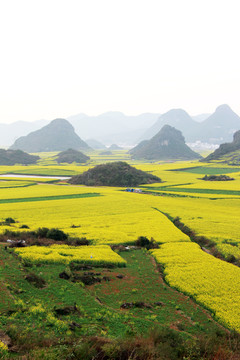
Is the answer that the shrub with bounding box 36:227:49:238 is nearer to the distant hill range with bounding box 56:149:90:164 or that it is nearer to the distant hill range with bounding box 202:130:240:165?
the distant hill range with bounding box 202:130:240:165

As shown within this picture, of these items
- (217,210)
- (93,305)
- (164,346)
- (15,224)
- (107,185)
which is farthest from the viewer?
(107,185)

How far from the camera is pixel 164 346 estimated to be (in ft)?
36.7

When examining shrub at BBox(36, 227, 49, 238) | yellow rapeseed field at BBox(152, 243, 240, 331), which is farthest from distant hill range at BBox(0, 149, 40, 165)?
yellow rapeseed field at BBox(152, 243, 240, 331)

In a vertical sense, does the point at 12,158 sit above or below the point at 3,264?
above

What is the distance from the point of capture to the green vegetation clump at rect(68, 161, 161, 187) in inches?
3221

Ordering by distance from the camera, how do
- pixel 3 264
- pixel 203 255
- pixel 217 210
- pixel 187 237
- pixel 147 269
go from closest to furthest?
pixel 3 264
pixel 147 269
pixel 203 255
pixel 187 237
pixel 217 210

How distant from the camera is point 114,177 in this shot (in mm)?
83938

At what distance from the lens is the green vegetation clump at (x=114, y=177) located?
81812 millimetres

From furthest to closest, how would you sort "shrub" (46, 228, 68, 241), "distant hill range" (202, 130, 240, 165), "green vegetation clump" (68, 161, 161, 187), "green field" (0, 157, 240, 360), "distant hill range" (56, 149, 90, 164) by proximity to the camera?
"distant hill range" (56, 149, 90, 164) → "distant hill range" (202, 130, 240, 165) → "green vegetation clump" (68, 161, 161, 187) → "shrub" (46, 228, 68, 241) → "green field" (0, 157, 240, 360)

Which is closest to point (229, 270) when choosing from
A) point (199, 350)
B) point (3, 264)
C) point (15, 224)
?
point (199, 350)

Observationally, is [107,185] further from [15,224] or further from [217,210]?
[15,224]

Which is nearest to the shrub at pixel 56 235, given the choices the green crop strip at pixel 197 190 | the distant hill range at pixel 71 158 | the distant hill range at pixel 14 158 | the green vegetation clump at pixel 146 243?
the green vegetation clump at pixel 146 243

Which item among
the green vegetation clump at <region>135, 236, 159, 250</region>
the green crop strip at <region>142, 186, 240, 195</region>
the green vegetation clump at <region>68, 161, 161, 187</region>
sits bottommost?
the green vegetation clump at <region>135, 236, 159, 250</region>

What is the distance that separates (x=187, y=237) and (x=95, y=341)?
21244 mm
